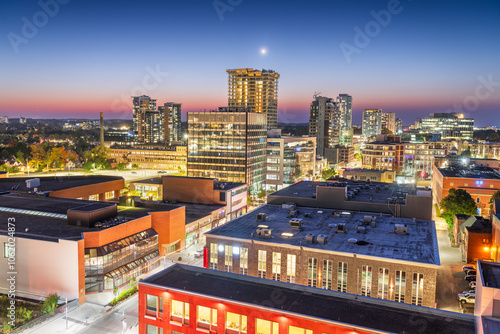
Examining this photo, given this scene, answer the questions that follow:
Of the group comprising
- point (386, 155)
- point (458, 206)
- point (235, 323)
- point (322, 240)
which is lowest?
point (235, 323)

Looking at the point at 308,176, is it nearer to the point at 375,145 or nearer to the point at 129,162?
the point at 375,145

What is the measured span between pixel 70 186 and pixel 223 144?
37.6 meters

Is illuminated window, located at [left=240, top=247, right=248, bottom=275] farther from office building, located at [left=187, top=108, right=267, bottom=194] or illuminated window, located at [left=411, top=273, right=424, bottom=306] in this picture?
office building, located at [left=187, top=108, right=267, bottom=194]

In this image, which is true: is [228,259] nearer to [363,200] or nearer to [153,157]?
[363,200]

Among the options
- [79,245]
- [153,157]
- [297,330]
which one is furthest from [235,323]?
[153,157]

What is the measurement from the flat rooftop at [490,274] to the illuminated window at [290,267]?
48.4ft

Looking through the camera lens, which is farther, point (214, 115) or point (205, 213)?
point (214, 115)

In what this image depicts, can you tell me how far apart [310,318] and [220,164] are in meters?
70.5

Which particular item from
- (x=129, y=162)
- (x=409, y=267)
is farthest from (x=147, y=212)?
(x=129, y=162)

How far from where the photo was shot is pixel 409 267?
2917cm

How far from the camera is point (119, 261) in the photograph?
38219 millimetres

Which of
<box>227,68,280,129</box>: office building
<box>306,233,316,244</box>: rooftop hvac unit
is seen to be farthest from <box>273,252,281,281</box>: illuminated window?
<box>227,68,280,129</box>: office building

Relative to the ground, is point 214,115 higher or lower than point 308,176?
higher

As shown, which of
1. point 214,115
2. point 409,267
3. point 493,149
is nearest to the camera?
point 409,267
